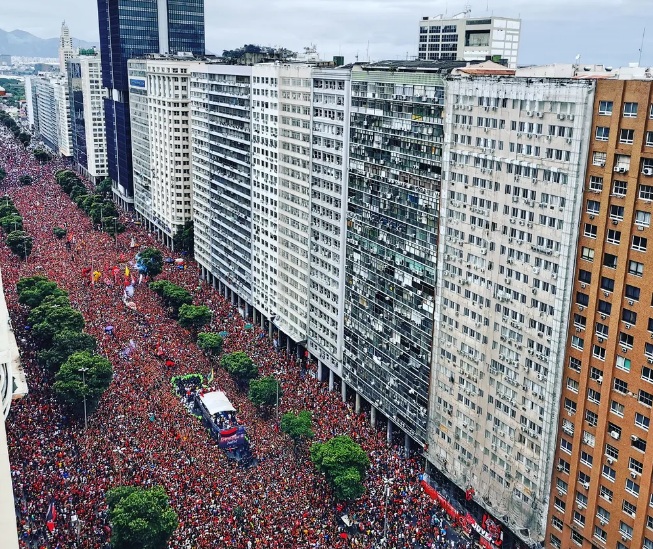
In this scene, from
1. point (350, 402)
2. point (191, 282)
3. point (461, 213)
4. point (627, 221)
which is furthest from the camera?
point (191, 282)

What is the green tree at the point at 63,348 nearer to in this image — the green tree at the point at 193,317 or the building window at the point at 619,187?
the green tree at the point at 193,317

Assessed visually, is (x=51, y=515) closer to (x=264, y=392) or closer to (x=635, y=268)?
(x=264, y=392)

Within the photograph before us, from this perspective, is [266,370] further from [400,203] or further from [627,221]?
[627,221]

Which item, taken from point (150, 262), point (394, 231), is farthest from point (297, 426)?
point (150, 262)

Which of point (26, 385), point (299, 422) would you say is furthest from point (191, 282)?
point (299, 422)

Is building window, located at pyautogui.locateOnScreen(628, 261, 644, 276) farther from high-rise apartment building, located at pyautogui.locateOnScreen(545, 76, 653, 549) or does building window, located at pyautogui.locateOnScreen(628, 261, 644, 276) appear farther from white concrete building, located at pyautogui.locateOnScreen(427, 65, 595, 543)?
white concrete building, located at pyautogui.locateOnScreen(427, 65, 595, 543)
